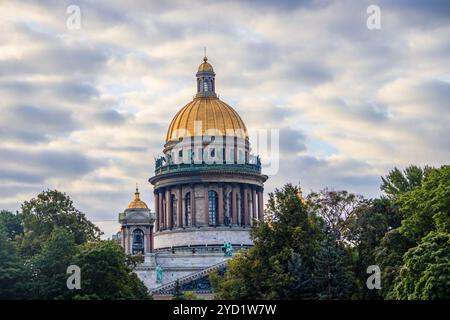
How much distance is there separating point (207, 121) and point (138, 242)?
679 inches

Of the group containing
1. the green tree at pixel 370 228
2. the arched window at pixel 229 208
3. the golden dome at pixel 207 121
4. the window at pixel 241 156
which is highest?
the golden dome at pixel 207 121

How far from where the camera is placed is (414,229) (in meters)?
86.5

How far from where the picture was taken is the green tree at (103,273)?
9044 cm

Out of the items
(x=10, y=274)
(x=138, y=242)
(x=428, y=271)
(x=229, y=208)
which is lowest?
(x=428, y=271)

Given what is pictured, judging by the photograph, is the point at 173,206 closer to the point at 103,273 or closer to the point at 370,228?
the point at 370,228

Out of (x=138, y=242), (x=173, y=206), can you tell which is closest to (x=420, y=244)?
(x=138, y=242)

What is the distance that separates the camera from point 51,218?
117m

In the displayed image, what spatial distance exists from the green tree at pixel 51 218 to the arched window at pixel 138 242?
19.8 meters

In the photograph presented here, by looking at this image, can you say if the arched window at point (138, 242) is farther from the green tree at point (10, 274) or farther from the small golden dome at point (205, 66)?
the green tree at point (10, 274)

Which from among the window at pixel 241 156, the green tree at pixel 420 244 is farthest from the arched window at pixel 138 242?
the green tree at pixel 420 244
